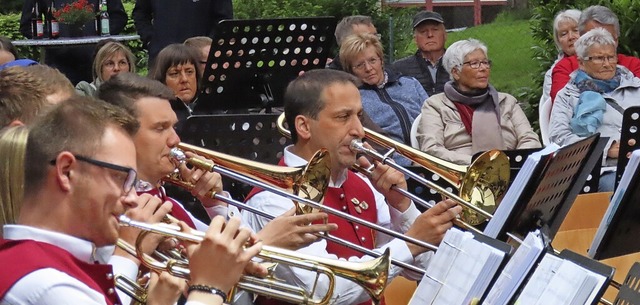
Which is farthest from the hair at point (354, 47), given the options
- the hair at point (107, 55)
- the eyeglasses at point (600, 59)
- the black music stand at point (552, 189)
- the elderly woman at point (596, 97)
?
the black music stand at point (552, 189)

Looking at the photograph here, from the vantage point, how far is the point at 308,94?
14.4ft

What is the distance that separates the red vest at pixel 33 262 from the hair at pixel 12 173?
9 centimetres

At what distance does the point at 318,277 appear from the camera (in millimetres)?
3506

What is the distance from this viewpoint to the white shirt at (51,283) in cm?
246

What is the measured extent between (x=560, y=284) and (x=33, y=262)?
3.82 feet

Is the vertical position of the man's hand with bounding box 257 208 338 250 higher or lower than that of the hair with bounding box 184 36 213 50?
higher

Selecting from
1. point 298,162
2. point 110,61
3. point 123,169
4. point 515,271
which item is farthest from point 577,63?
point 123,169

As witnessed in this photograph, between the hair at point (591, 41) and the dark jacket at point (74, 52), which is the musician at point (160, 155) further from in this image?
the dark jacket at point (74, 52)

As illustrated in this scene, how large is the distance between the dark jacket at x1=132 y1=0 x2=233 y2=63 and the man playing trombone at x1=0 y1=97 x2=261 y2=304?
18.0 ft

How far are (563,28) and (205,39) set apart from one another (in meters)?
2.58

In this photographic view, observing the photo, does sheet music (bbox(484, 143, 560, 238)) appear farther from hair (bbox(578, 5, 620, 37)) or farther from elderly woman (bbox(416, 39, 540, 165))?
hair (bbox(578, 5, 620, 37))

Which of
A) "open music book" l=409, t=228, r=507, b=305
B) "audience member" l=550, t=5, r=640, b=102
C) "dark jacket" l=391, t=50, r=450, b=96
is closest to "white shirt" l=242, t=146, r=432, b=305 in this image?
"open music book" l=409, t=228, r=507, b=305

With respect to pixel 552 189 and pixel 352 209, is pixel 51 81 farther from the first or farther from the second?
pixel 552 189

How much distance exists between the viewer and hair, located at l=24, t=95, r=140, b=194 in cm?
254
